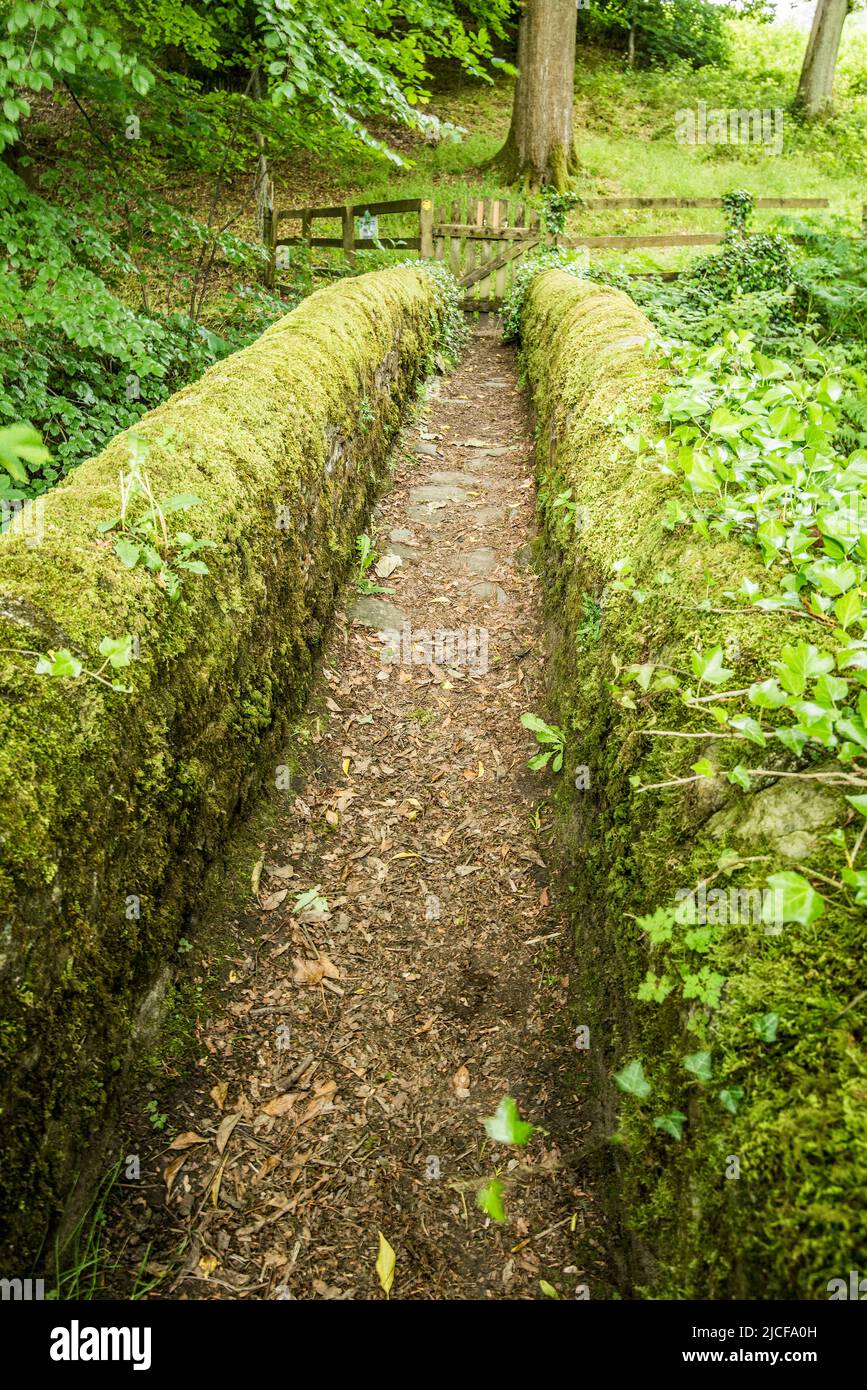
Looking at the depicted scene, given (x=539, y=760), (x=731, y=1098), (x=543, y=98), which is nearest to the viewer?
(x=731, y=1098)

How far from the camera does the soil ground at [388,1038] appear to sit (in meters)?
2.30

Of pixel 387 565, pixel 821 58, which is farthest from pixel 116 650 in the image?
pixel 821 58

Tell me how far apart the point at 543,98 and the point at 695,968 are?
20644mm

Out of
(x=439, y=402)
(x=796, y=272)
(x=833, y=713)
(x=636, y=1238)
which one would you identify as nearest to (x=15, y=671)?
(x=833, y=713)

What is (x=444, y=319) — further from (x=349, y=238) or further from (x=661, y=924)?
(x=661, y=924)

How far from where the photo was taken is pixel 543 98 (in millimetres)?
16859

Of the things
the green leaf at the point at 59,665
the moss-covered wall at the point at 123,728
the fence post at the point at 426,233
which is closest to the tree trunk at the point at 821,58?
the fence post at the point at 426,233

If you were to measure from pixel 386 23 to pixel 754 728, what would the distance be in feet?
28.6

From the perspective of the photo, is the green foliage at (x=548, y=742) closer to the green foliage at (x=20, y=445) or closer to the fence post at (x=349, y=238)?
the green foliage at (x=20, y=445)

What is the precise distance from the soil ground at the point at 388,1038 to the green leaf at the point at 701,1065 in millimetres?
1040

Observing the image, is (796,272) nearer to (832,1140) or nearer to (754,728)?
(754,728)

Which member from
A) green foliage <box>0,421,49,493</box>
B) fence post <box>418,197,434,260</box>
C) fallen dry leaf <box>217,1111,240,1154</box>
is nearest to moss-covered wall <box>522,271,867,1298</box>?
fallen dry leaf <box>217,1111,240,1154</box>

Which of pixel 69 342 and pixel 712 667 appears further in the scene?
pixel 69 342
